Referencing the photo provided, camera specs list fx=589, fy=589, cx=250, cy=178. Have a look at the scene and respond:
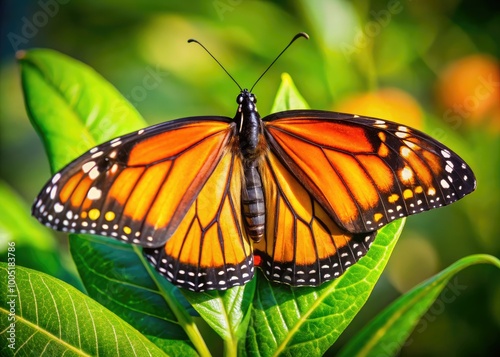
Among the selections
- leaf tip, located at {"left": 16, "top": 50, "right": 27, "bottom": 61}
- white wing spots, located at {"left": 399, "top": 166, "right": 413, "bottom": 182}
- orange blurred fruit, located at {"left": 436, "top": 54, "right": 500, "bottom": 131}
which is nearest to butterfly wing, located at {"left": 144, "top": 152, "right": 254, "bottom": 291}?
white wing spots, located at {"left": 399, "top": 166, "right": 413, "bottom": 182}

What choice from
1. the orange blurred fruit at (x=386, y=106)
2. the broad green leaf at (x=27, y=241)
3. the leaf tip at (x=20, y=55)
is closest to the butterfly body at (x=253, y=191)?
the broad green leaf at (x=27, y=241)

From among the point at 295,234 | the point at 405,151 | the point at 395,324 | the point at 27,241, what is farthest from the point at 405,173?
the point at 27,241

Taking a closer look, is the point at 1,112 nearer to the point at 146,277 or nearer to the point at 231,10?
the point at 231,10

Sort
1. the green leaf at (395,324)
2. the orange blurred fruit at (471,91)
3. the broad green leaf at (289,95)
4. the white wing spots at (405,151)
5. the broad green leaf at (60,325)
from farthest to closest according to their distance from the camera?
the orange blurred fruit at (471,91), the broad green leaf at (289,95), the white wing spots at (405,151), the broad green leaf at (60,325), the green leaf at (395,324)

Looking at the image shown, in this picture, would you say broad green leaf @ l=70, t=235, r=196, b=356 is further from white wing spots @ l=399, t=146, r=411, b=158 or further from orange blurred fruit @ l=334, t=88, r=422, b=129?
orange blurred fruit @ l=334, t=88, r=422, b=129

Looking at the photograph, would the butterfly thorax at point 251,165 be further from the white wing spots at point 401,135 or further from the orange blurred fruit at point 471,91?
the orange blurred fruit at point 471,91

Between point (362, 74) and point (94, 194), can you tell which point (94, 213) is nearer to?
point (94, 194)

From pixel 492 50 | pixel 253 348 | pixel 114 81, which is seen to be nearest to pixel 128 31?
pixel 114 81
